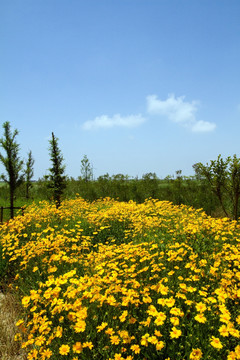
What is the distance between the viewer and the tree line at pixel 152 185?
28.7ft

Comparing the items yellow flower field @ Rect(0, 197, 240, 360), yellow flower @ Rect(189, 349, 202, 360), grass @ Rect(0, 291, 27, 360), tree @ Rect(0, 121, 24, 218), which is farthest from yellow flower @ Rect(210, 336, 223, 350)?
tree @ Rect(0, 121, 24, 218)

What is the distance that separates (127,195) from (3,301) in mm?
12158

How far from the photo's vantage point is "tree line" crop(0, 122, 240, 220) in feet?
28.7

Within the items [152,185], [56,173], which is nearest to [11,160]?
→ [56,173]

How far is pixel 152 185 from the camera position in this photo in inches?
600

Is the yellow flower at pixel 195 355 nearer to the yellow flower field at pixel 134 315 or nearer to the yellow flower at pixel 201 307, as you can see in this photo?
the yellow flower field at pixel 134 315

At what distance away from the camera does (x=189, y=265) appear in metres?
3.09

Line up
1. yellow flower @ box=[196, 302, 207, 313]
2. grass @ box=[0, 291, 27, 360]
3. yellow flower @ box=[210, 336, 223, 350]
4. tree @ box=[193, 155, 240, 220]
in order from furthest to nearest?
1. tree @ box=[193, 155, 240, 220]
2. grass @ box=[0, 291, 27, 360]
3. yellow flower @ box=[196, 302, 207, 313]
4. yellow flower @ box=[210, 336, 223, 350]

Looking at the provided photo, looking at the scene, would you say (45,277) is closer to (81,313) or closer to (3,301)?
(3,301)

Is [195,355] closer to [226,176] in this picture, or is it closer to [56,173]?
[226,176]

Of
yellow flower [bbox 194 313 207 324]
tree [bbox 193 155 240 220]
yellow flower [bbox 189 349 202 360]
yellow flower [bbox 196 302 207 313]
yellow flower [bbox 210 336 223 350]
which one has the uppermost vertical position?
tree [bbox 193 155 240 220]

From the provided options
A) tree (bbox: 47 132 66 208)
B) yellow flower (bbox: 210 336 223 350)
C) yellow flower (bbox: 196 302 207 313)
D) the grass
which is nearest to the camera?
yellow flower (bbox: 210 336 223 350)

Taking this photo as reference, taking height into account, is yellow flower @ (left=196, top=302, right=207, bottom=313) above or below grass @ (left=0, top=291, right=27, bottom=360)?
above

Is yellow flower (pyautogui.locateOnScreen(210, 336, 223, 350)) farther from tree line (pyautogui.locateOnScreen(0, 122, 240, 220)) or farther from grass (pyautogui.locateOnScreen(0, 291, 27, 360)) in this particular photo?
tree line (pyautogui.locateOnScreen(0, 122, 240, 220))
